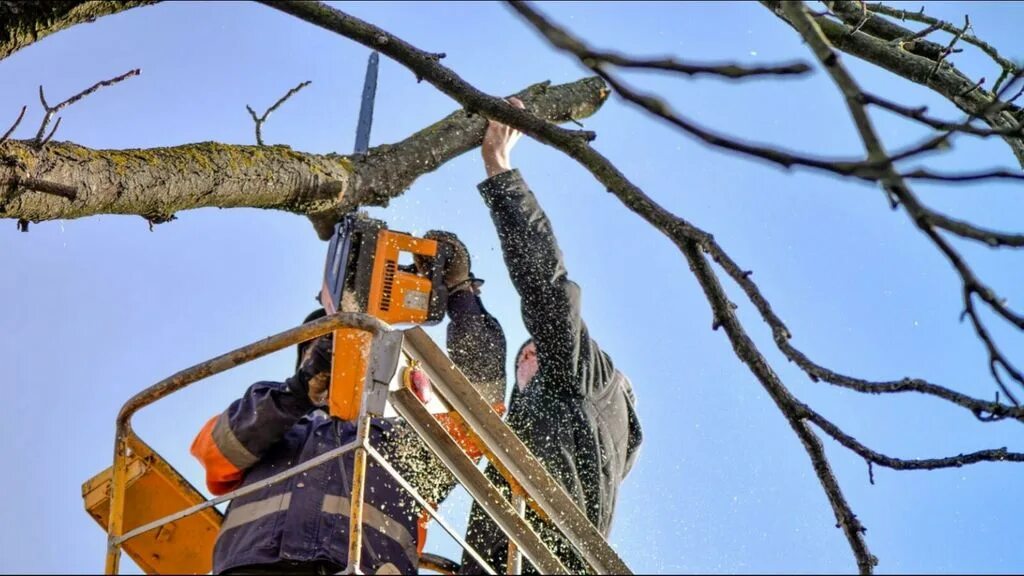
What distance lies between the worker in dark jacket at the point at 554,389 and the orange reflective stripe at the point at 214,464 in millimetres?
905

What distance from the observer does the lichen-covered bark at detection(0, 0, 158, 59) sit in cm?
274

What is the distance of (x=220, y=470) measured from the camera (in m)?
4.61

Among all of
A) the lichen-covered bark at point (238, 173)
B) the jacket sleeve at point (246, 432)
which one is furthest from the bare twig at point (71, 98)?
the jacket sleeve at point (246, 432)

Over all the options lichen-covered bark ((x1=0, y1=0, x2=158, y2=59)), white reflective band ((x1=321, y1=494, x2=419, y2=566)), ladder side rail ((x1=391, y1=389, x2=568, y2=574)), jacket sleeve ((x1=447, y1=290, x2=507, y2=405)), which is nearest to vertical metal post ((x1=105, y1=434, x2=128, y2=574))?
white reflective band ((x1=321, y1=494, x2=419, y2=566))

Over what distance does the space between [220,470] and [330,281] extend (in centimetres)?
102

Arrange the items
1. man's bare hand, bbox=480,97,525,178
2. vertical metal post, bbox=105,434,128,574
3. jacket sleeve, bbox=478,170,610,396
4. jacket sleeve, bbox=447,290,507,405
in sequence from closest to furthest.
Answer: vertical metal post, bbox=105,434,128,574
jacket sleeve, bbox=478,170,610,396
jacket sleeve, bbox=447,290,507,405
man's bare hand, bbox=480,97,525,178

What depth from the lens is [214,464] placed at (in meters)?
4.58

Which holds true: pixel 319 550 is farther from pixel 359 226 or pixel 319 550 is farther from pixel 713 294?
pixel 713 294

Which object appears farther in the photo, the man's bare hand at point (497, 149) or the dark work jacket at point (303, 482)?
the man's bare hand at point (497, 149)

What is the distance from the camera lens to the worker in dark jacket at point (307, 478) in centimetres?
420

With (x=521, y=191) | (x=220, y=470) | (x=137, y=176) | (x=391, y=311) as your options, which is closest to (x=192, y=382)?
(x=137, y=176)

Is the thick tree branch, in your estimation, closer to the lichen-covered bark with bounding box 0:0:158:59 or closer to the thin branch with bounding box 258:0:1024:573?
the thin branch with bounding box 258:0:1024:573

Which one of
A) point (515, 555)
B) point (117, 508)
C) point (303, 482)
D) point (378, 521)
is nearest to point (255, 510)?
point (303, 482)

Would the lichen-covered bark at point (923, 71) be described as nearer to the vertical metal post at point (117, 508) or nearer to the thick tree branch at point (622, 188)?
the thick tree branch at point (622, 188)
